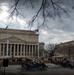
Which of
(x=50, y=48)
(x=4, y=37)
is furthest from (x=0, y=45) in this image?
(x=50, y=48)

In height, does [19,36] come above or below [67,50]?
above

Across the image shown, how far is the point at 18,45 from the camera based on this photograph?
15388 cm

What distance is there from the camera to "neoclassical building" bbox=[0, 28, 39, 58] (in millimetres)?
145425

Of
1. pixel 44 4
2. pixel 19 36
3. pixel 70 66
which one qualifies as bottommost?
pixel 70 66

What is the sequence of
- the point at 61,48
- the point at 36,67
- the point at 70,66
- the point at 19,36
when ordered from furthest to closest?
the point at 19,36
the point at 61,48
the point at 70,66
the point at 36,67

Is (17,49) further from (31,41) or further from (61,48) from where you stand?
(61,48)

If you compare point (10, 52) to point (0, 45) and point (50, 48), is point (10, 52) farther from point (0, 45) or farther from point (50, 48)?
point (50, 48)

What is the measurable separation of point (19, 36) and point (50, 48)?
35.6 metres

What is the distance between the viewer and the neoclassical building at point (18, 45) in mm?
145425

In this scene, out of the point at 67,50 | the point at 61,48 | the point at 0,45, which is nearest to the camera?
the point at 67,50

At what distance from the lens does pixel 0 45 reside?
14400cm

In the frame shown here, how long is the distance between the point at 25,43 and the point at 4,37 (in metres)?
16.3

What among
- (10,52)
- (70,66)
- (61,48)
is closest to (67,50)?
(61,48)

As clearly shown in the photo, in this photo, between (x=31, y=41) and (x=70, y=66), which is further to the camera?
(x=31, y=41)
